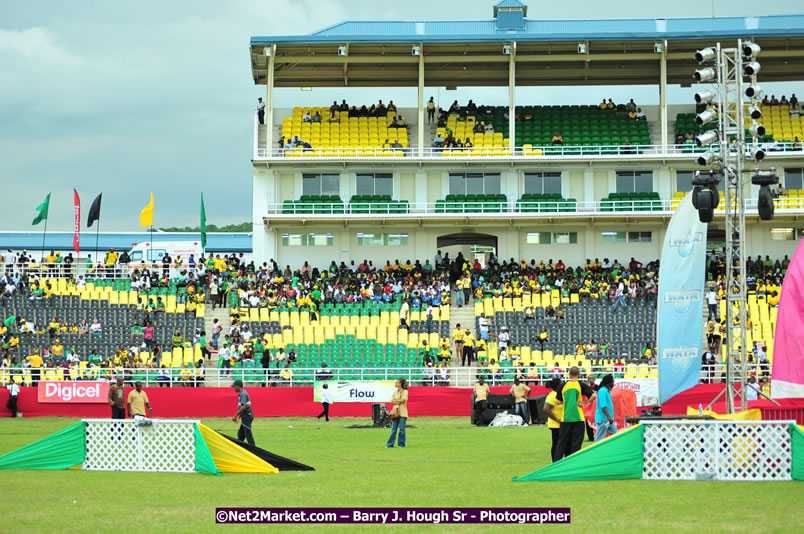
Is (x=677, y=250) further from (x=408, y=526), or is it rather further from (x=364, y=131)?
(x=364, y=131)

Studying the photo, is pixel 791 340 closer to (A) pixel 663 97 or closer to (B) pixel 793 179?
(A) pixel 663 97

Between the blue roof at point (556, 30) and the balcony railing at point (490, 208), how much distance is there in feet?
25.3

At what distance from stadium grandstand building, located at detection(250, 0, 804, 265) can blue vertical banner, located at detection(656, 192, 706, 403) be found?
28.3 metres

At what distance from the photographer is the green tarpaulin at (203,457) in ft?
51.7

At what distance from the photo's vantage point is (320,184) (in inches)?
1994

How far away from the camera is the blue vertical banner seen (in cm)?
1995

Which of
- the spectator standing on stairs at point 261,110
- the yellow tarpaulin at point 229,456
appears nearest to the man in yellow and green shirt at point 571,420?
the yellow tarpaulin at point 229,456

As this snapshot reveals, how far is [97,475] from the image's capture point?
1574cm

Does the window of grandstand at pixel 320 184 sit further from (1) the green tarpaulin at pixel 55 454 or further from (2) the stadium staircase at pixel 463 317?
(1) the green tarpaulin at pixel 55 454

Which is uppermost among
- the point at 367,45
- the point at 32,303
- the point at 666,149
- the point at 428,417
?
the point at 367,45

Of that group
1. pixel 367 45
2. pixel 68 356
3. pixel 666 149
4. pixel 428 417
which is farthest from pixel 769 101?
pixel 68 356

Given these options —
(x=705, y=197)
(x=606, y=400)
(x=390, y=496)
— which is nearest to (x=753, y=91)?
(x=705, y=197)

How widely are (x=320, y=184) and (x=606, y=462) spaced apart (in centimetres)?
3743

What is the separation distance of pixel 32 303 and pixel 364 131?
18.0m
